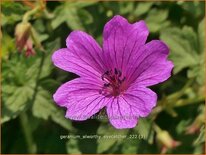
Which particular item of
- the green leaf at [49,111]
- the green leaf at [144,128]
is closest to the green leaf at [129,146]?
the green leaf at [144,128]

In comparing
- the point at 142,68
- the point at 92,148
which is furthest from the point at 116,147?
the point at 142,68

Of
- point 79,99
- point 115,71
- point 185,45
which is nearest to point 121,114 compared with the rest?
point 79,99

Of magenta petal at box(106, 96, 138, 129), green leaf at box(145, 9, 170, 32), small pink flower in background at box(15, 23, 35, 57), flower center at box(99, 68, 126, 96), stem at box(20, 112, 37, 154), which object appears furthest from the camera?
green leaf at box(145, 9, 170, 32)

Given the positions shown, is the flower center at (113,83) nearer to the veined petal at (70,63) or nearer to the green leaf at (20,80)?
the veined petal at (70,63)

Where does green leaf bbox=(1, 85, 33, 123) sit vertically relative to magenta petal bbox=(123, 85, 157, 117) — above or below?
below

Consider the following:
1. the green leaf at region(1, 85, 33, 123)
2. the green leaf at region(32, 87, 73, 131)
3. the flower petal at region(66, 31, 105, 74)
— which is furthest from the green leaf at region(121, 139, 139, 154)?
the flower petal at region(66, 31, 105, 74)

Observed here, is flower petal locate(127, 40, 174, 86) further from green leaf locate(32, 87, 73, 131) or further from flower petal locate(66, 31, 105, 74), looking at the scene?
green leaf locate(32, 87, 73, 131)

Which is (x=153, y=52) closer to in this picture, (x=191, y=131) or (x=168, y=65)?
(x=168, y=65)
